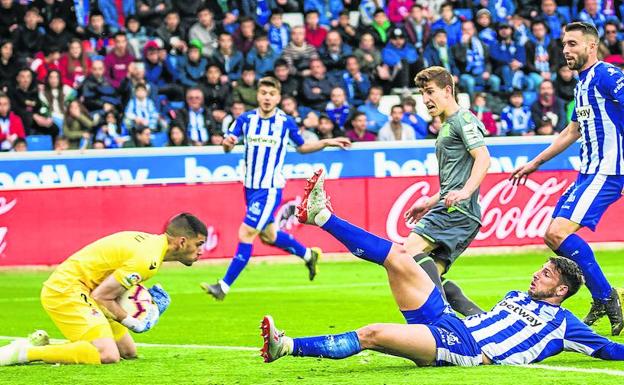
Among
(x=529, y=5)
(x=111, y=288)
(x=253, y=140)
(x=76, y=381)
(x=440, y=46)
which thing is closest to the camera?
(x=76, y=381)

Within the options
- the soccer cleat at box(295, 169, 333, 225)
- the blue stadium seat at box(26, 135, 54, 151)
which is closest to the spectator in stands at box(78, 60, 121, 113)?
the blue stadium seat at box(26, 135, 54, 151)

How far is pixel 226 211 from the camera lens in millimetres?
19141

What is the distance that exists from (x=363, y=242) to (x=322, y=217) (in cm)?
34

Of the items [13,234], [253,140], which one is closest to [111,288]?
[253,140]

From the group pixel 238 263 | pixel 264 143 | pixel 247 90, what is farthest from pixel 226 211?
pixel 238 263

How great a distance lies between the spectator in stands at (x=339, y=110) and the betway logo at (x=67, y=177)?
3.89m

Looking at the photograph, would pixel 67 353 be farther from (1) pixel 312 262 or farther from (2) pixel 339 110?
(2) pixel 339 110

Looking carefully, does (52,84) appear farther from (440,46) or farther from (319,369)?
(319,369)

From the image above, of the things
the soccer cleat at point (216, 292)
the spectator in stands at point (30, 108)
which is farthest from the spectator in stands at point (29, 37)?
the soccer cleat at point (216, 292)

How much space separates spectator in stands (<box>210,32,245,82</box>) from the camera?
22797mm

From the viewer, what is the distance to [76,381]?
8.44 m

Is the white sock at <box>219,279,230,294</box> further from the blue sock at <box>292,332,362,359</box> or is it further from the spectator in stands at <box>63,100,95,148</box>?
the spectator in stands at <box>63,100,95,148</box>

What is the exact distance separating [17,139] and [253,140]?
5673 millimetres

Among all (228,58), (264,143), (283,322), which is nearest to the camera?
(283,322)
